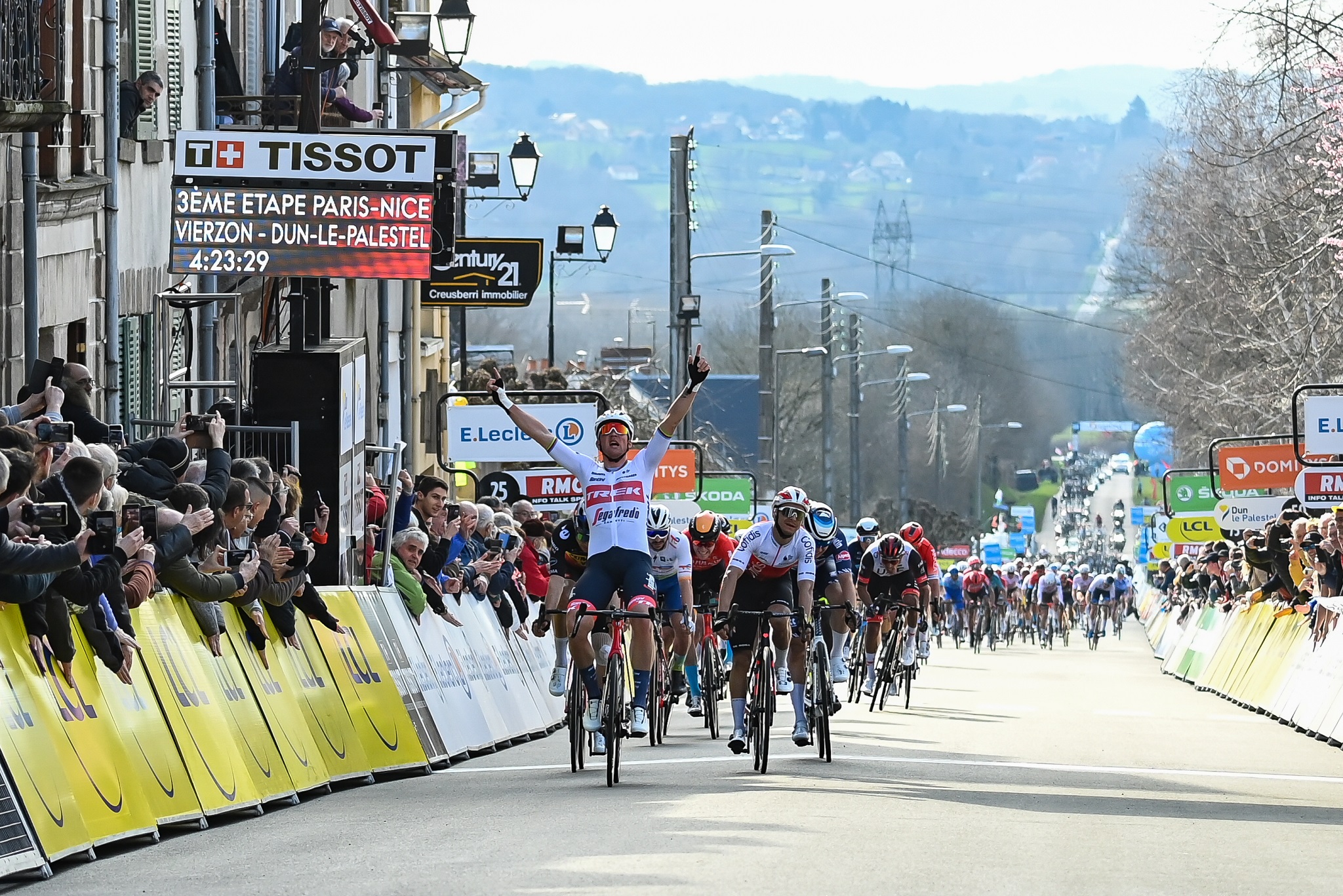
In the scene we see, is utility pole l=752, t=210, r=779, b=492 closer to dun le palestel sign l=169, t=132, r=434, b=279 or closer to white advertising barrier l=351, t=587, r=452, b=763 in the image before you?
dun le palestel sign l=169, t=132, r=434, b=279

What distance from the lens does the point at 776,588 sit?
1577cm

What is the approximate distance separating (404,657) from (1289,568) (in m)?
13.2

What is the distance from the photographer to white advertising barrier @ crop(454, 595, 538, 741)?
18.4 m

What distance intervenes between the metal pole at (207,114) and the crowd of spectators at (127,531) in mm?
6017

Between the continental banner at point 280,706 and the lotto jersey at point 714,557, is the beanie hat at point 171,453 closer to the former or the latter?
the continental banner at point 280,706

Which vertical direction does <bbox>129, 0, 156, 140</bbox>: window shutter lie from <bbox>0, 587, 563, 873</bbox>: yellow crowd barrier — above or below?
above

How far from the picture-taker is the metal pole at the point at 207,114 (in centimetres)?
2098

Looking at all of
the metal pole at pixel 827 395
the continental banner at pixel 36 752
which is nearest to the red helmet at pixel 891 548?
the continental banner at pixel 36 752

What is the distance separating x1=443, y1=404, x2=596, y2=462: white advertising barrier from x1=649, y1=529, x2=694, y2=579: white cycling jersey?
477 inches

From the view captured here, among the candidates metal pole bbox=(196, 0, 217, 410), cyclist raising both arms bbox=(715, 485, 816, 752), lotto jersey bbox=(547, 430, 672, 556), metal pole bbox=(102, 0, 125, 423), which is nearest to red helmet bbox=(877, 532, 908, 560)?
metal pole bbox=(196, 0, 217, 410)

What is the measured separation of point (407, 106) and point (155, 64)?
14.1 metres

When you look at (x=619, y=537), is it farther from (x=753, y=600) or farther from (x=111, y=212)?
(x=111, y=212)

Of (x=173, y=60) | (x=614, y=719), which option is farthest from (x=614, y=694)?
(x=173, y=60)

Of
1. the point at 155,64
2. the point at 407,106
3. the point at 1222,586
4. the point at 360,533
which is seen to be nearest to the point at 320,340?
the point at 360,533
